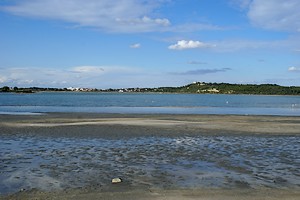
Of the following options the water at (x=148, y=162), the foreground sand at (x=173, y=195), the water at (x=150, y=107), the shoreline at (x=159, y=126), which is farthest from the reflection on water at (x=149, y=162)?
the water at (x=150, y=107)

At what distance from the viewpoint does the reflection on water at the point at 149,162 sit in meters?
11.1

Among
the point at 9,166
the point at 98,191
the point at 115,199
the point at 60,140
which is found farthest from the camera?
the point at 60,140

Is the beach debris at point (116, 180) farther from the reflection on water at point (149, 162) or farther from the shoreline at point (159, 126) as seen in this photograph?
the shoreline at point (159, 126)

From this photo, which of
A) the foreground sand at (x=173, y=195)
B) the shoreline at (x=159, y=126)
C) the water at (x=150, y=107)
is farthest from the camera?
the water at (x=150, y=107)

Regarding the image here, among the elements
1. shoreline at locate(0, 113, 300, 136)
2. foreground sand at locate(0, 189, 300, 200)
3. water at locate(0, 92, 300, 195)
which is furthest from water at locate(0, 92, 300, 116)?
foreground sand at locate(0, 189, 300, 200)

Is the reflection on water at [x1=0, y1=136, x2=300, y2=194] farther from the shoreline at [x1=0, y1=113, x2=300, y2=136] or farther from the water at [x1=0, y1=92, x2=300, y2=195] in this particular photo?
the shoreline at [x1=0, y1=113, x2=300, y2=136]

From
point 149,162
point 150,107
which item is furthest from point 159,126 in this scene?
point 150,107

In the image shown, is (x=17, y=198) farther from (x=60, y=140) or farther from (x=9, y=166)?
(x=60, y=140)

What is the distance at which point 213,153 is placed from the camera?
53.5ft

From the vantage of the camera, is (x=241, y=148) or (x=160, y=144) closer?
(x=241, y=148)

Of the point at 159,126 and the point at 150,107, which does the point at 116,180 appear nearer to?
the point at 159,126

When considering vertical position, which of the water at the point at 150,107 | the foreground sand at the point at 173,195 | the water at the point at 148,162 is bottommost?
the water at the point at 150,107

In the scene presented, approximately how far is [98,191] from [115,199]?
3.16 ft

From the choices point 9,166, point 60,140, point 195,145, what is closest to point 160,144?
point 195,145
